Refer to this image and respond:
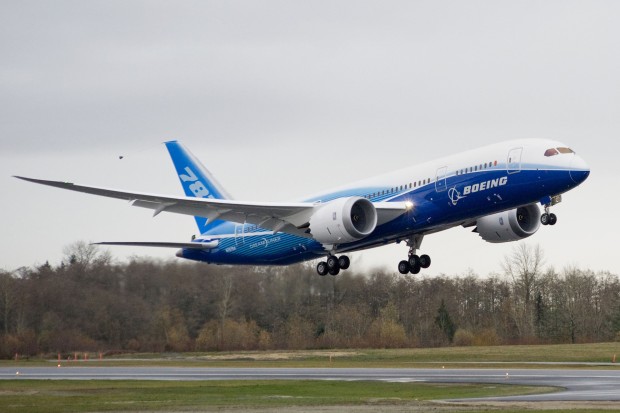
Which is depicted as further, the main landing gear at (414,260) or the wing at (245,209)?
the main landing gear at (414,260)

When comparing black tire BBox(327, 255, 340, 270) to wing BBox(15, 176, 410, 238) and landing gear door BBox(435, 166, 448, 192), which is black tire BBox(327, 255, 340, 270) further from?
landing gear door BBox(435, 166, 448, 192)

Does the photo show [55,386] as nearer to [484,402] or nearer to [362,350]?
[484,402]

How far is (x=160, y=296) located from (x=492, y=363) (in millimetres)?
24757

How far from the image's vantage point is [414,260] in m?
54.7

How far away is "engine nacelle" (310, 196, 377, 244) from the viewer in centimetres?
5009

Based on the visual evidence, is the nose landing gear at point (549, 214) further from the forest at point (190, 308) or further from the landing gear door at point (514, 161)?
the forest at point (190, 308)

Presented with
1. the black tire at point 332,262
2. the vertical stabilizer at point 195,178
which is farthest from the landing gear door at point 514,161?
the vertical stabilizer at point 195,178

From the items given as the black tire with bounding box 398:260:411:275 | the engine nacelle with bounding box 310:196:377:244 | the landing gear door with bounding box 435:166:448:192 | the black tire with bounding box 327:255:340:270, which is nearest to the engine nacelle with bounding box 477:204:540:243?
the black tire with bounding box 398:260:411:275

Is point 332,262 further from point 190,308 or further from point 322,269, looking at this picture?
point 190,308

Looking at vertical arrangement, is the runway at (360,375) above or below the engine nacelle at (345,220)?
below

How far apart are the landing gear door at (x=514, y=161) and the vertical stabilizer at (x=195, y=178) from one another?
68.6ft

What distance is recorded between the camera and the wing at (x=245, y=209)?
1973 inches

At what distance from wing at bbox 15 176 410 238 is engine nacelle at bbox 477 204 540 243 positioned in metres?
6.26

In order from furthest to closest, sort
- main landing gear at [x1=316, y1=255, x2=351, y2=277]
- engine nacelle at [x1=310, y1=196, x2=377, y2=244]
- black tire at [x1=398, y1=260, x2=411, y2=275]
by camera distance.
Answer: black tire at [x1=398, y1=260, x2=411, y2=275], main landing gear at [x1=316, y1=255, x2=351, y2=277], engine nacelle at [x1=310, y1=196, x2=377, y2=244]
